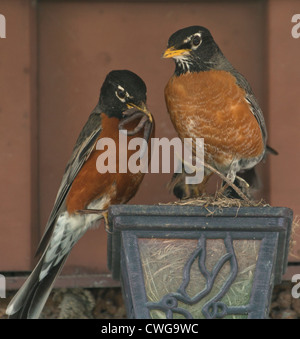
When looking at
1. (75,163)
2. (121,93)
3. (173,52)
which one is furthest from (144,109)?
(75,163)

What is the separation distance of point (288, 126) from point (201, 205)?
1.07 m

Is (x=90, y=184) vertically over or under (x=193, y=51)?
under

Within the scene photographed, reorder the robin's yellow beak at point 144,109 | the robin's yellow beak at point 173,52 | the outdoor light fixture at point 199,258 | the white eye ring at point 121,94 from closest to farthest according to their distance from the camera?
the outdoor light fixture at point 199,258 < the robin's yellow beak at point 173,52 < the robin's yellow beak at point 144,109 < the white eye ring at point 121,94

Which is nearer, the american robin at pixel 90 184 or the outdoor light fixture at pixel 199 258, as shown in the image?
the outdoor light fixture at pixel 199 258

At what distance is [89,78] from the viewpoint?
4.16m

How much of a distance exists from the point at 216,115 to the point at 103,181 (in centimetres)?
56

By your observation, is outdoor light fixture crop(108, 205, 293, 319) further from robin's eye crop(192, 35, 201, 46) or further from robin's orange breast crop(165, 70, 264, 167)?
robin's eye crop(192, 35, 201, 46)

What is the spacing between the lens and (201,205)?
3.10 meters

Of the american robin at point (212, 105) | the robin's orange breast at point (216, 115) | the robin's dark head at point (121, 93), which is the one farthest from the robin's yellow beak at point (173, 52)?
the robin's dark head at point (121, 93)

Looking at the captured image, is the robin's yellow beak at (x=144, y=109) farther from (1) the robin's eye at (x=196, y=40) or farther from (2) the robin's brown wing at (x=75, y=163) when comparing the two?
(1) the robin's eye at (x=196, y=40)

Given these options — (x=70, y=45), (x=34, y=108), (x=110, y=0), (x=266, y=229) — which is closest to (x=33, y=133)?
(x=34, y=108)

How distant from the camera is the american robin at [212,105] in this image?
11.6 ft

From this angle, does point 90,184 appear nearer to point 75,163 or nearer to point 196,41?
point 75,163

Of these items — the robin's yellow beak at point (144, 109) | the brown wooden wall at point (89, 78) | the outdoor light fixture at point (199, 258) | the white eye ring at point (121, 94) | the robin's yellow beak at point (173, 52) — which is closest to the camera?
the outdoor light fixture at point (199, 258)
